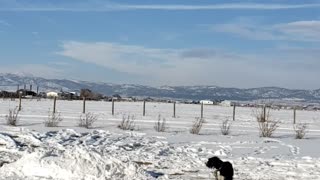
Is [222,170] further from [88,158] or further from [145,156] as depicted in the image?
[145,156]

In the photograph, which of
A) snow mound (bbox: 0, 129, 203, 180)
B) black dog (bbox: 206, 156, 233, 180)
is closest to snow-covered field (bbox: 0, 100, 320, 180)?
snow mound (bbox: 0, 129, 203, 180)

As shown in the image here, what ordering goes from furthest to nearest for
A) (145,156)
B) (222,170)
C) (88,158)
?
(145,156), (88,158), (222,170)

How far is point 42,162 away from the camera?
515 inches

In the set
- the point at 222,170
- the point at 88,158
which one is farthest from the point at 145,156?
the point at 222,170

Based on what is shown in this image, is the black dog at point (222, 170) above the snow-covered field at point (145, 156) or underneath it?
above

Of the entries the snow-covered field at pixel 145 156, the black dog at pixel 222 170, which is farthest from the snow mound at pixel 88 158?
the black dog at pixel 222 170

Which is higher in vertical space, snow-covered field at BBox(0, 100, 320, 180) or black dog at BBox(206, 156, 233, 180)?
black dog at BBox(206, 156, 233, 180)

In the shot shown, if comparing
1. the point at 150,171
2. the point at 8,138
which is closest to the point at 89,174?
the point at 150,171

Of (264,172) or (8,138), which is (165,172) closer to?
(264,172)

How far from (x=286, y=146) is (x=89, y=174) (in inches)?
517

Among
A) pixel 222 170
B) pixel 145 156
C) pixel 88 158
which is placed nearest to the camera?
pixel 222 170

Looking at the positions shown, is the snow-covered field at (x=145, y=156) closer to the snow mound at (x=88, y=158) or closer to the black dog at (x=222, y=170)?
the snow mound at (x=88, y=158)

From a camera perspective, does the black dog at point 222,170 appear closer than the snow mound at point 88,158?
Yes

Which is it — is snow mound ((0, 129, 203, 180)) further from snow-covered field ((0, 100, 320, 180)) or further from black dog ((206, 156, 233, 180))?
black dog ((206, 156, 233, 180))
